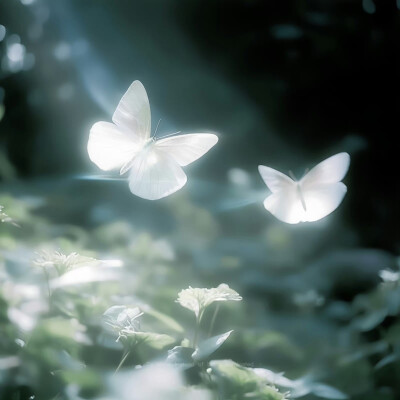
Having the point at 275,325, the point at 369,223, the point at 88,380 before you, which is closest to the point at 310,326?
the point at 275,325

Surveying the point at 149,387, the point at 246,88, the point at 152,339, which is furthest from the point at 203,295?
the point at 246,88

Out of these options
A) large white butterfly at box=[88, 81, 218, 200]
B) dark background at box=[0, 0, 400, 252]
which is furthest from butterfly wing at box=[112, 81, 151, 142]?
dark background at box=[0, 0, 400, 252]

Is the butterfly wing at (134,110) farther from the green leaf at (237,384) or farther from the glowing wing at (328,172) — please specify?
the green leaf at (237,384)

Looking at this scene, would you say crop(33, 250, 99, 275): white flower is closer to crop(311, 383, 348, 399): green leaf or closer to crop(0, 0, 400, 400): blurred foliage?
crop(0, 0, 400, 400): blurred foliage

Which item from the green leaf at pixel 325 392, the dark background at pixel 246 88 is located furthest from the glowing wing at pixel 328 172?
the dark background at pixel 246 88

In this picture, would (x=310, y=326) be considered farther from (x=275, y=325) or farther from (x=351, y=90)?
(x=351, y=90)

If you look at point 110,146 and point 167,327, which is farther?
point 110,146

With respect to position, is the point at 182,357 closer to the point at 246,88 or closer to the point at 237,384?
the point at 237,384
